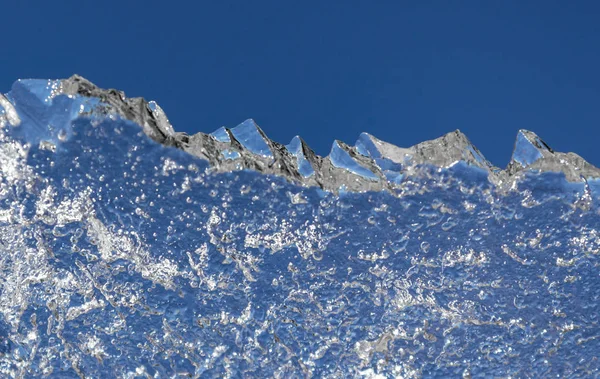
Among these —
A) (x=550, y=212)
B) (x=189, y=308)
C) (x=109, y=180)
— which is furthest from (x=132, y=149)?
(x=550, y=212)

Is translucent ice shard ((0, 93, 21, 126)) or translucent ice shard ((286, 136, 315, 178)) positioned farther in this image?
translucent ice shard ((286, 136, 315, 178))

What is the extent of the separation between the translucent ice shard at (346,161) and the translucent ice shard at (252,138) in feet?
0.73

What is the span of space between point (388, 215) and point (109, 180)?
0.99 m

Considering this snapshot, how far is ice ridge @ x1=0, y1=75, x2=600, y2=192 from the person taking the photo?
8.10 ft

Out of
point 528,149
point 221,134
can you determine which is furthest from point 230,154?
point 528,149

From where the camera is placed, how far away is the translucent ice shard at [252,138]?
2.51m

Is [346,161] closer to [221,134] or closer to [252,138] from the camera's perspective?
[252,138]

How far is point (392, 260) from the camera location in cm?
279

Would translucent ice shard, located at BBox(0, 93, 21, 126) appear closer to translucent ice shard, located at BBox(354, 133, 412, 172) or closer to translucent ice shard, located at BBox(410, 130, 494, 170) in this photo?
translucent ice shard, located at BBox(354, 133, 412, 172)

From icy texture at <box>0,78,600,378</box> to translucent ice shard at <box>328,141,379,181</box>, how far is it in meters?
0.01

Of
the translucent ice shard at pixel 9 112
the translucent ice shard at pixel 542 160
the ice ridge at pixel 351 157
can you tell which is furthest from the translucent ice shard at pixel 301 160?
the translucent ice shard at pixel 9 112

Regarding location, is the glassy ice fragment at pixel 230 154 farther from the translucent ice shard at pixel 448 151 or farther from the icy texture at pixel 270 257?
the translucent ice shard at pixel 448 151

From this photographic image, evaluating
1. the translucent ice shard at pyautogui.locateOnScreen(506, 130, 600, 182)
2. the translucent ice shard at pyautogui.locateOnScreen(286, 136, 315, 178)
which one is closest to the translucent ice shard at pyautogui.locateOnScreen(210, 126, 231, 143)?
the translucent ice shard at pyautogui.locateOnScreen(286, 136, 315, 178)

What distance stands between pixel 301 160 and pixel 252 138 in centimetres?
19
